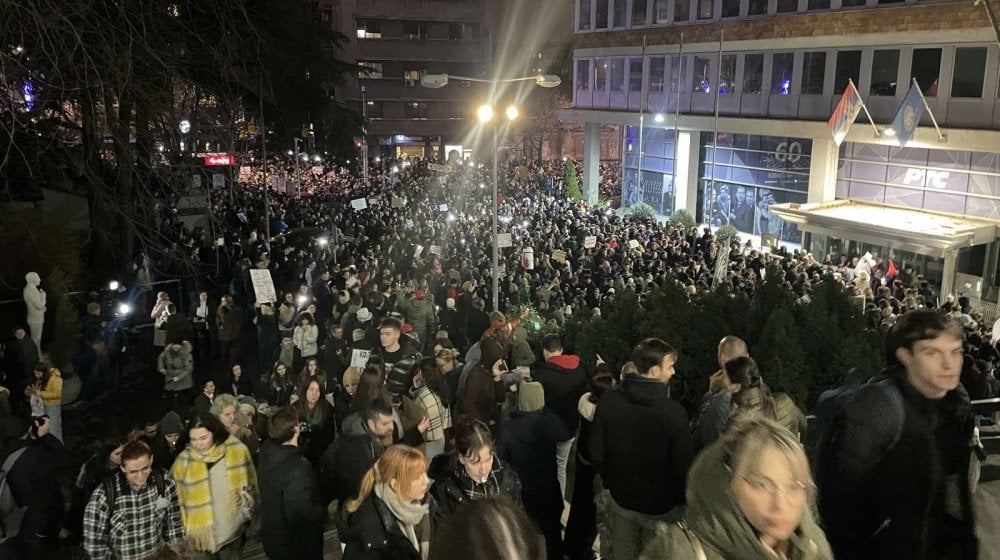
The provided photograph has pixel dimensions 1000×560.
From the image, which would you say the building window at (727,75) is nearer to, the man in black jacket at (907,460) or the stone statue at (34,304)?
the stone statue at (34,304)

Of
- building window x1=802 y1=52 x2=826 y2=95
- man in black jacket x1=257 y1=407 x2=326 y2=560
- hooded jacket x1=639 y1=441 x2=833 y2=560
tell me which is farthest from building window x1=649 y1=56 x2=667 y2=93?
hooded jacket x1=639 y1=441 x2=833 y2=560

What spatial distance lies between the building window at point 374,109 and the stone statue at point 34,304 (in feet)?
199

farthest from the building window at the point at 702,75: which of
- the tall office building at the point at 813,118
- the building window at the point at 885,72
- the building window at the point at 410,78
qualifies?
the building window at the point at 410,78

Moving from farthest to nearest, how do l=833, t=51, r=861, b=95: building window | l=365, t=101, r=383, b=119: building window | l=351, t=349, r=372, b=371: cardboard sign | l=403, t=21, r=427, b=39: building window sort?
l=403, t=21, r=427, b=39: building window
l=365, t=101, r=383, b=119: building window
l=833, t=51, r=861, b=95: building window
l=351, t=349, r=372, b=371: cardboard sign

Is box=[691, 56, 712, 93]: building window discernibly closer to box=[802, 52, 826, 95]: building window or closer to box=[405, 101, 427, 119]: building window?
box=[802, 52, 826, 95]: building window

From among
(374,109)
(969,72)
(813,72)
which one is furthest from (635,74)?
(374,109)

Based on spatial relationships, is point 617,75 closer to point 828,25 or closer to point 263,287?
point 828,25

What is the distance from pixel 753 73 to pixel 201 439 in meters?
29.4

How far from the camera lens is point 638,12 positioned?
36500mm

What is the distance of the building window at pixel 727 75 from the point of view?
3112 cm

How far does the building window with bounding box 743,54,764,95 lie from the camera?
29.8 metres

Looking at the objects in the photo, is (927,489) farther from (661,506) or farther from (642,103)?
(642,103)

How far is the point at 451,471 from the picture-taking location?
407cm

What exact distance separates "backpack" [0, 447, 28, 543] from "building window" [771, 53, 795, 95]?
2803 centimetres
